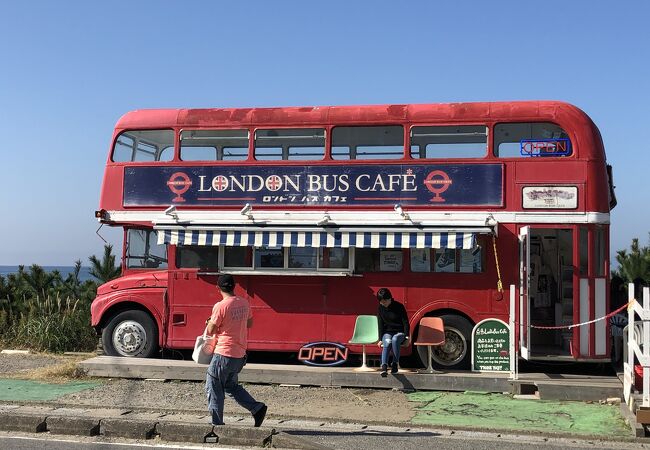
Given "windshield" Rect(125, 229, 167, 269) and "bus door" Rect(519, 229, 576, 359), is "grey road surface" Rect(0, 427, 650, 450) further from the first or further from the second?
"windshield" Rect(125, 229, 167, 269)

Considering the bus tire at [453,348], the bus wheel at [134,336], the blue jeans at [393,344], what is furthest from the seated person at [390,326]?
the bus wheel at [134,336]

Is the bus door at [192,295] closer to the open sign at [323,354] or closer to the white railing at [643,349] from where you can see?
the open sign at [323,354]

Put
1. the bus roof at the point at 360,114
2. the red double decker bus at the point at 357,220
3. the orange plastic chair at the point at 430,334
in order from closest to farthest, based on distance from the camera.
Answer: the orange plastic chair at the point at 430,334, the red double decker bus at the point at 357,220, the bus roof at the point at 360,114

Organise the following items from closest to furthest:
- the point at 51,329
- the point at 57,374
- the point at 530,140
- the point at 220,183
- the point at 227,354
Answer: the point at 227,354 → the point at 530,140 → the point at 57,374 → the point at 220,183 → the point at 51,329

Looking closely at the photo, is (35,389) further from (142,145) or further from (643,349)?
(643,349)

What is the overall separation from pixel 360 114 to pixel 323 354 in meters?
4.01

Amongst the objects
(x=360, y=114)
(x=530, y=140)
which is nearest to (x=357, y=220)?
(x=360, y=114)

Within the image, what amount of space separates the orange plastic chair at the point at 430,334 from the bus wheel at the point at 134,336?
4.68 meters

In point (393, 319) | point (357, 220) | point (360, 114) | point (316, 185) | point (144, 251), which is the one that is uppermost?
point (360, 114)

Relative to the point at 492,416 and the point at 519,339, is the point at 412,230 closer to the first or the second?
the point at 519,339

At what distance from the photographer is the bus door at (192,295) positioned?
12.7 metres

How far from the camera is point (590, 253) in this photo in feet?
37.2

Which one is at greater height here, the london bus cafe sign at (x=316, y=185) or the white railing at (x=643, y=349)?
the london bus cafe sign at (x=316, y=185)

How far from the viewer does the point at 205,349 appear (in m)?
7.92
